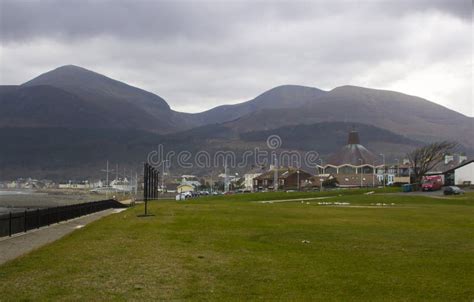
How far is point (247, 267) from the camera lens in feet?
55.8

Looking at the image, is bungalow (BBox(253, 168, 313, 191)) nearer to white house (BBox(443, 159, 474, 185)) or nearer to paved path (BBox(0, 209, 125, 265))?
white house (BBox(443, 159, 474, 185))

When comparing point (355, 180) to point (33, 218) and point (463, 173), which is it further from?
point (33, 218)

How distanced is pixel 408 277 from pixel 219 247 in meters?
7.52

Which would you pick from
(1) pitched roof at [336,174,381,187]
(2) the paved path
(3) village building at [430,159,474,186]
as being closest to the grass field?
Answer: (2) the paved path

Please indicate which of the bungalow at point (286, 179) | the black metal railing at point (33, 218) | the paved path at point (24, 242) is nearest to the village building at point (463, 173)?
the bungalow at point (286, 179)

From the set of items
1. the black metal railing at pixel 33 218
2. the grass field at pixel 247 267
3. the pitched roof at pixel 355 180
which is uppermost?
the pitched roof at pixel 355 180

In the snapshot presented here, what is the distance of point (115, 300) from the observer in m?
12.5

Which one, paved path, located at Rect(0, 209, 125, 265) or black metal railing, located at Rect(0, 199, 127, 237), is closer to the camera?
paved path, located at Rect(0, 209, 125, 265)

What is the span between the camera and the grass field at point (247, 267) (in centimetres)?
1350

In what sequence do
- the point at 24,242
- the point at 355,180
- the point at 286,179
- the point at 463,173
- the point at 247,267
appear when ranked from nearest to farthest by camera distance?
the point at 247,267
the point at 24,242
the point at 463,173
the point at 286,179
the point at 355,180

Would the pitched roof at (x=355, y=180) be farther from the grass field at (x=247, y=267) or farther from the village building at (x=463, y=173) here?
the grass field at (x=247, y=267)

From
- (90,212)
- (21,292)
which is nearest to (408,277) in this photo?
(21,292)

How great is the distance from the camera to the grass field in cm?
1350

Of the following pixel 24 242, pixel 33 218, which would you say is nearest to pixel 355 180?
pixel 33 218
